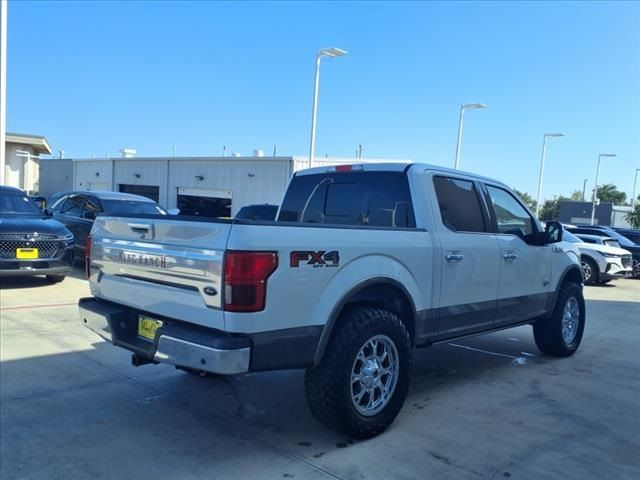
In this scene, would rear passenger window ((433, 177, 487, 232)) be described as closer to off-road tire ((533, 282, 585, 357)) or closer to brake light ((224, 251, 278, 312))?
off-road tire ((533, 282, 585, 357))

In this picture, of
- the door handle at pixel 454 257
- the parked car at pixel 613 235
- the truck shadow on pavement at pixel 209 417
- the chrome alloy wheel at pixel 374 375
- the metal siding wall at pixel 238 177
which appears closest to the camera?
the truck shadow on pavement at pixel 209 417

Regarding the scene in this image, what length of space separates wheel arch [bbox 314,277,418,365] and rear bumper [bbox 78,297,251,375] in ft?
2.01

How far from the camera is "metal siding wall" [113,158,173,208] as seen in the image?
30.0 m

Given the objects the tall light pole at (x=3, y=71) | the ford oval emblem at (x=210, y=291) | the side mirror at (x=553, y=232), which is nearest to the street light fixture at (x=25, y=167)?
the tall light pole at (x=3, y=71)

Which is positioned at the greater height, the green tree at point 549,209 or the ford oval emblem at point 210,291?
the green tree at point 549,209

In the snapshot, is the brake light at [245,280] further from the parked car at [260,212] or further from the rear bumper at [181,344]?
the parked car at [260,212]

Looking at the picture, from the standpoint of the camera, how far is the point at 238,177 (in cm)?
2584

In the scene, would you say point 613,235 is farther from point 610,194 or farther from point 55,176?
point 610,194

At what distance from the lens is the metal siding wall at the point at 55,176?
38.5 metres

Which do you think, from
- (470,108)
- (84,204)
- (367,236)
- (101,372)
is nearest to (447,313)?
(367,236)

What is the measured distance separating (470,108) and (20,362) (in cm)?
2426

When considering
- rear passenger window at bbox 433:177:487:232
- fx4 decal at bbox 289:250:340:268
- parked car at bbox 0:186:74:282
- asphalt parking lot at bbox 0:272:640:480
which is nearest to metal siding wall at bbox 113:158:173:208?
parked car at bbox 0:186:74:282

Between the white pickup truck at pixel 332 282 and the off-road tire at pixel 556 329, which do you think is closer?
the white pickup truck at pixel 332 282

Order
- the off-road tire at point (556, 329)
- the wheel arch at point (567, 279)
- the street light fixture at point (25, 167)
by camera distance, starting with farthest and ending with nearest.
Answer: the street light fixture at point (25, 167) → the off-road tire at point (556, 329) → the wheel arch at point (567, 279)
